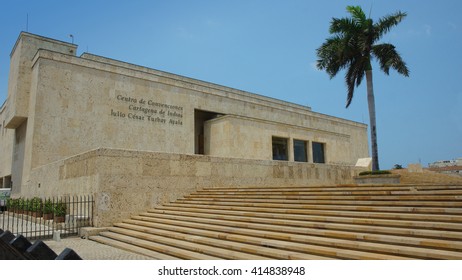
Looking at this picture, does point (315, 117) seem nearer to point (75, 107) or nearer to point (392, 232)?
point (75, 107)

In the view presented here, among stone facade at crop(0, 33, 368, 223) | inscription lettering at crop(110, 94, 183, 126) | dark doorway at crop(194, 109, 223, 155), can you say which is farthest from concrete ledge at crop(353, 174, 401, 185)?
inscription lettering at crop(110, 94, 183, 126)

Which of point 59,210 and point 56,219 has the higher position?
point 59,210

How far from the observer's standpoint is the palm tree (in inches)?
856

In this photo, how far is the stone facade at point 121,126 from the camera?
51.5 feet

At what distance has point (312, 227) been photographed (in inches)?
278

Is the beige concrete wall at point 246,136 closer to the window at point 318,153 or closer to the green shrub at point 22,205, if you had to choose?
the window at point 318,153

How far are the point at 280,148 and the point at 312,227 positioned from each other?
64.4ft

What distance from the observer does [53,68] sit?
65.6ft

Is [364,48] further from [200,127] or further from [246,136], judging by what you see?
[200,127]

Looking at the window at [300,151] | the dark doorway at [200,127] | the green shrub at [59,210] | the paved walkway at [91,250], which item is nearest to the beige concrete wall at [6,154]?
the dark doorway at [200,127]

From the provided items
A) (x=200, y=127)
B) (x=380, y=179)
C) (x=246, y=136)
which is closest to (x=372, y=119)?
(x=380, y=179)

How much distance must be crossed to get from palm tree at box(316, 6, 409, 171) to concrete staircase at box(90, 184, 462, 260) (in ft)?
46.1

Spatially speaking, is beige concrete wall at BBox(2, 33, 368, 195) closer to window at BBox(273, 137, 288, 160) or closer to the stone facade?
the stone facade
